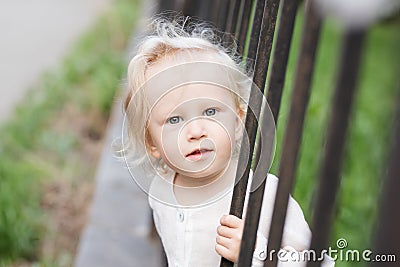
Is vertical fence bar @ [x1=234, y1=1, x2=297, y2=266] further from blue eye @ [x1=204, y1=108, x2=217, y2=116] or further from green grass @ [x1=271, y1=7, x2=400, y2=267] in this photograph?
blue eye @ [x1=204, y1=108, x2=217, y2=116]

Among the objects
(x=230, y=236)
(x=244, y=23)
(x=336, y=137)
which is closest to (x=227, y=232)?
(x=230, y=236)

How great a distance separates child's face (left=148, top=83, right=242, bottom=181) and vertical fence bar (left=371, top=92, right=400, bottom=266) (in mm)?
888

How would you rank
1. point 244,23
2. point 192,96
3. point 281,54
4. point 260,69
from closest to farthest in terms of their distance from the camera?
point 281,54 → point 260,69 → point 192,96 → point 244,23

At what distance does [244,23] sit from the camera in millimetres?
2164

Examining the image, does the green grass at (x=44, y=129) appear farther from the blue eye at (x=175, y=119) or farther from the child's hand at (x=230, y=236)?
the child's hand at (x=230, y=236)

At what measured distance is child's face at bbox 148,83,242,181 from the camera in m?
1.85

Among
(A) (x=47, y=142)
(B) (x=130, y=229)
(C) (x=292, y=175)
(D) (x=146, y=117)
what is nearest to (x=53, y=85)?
(A) (x=47, y=142)

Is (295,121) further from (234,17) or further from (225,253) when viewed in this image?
(234,17)

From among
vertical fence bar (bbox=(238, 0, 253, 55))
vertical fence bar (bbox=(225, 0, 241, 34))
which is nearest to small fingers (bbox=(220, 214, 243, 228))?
vertical fence bar (bbox=(238, 0, 253, 55))

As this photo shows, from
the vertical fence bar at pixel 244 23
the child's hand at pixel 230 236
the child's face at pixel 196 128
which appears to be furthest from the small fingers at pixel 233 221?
the vertical fence bar at pixel 244 23

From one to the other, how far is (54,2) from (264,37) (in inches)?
434

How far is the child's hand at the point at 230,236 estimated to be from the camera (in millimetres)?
1808

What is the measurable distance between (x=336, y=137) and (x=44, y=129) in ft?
15.4

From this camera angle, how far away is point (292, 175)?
1.50 meters
